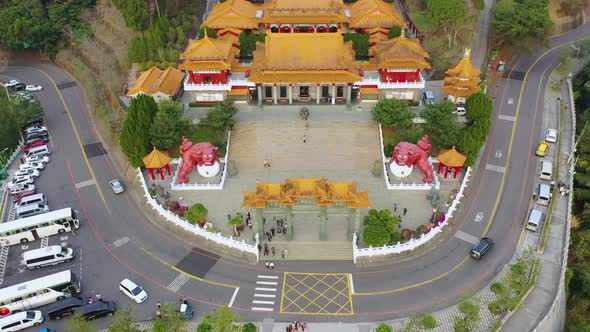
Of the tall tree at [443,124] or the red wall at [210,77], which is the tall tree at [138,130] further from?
the tall tree at [443,124]

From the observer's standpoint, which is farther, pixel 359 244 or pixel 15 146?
pixel 15 146

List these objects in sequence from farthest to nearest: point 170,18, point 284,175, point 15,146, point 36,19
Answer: point 36,19
point 170,18
point 15,146
point 284,175

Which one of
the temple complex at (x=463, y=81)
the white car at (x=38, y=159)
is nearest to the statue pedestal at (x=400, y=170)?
the temple complex at (x=463, y=81)

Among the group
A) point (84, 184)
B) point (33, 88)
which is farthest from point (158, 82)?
point (33, 88)

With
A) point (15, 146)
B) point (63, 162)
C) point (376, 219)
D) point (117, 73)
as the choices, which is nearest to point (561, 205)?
point (376, 219)

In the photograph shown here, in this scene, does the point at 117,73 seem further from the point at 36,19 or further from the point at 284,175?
the point at 284,175

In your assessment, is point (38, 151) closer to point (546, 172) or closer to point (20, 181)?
point (20, 181)
